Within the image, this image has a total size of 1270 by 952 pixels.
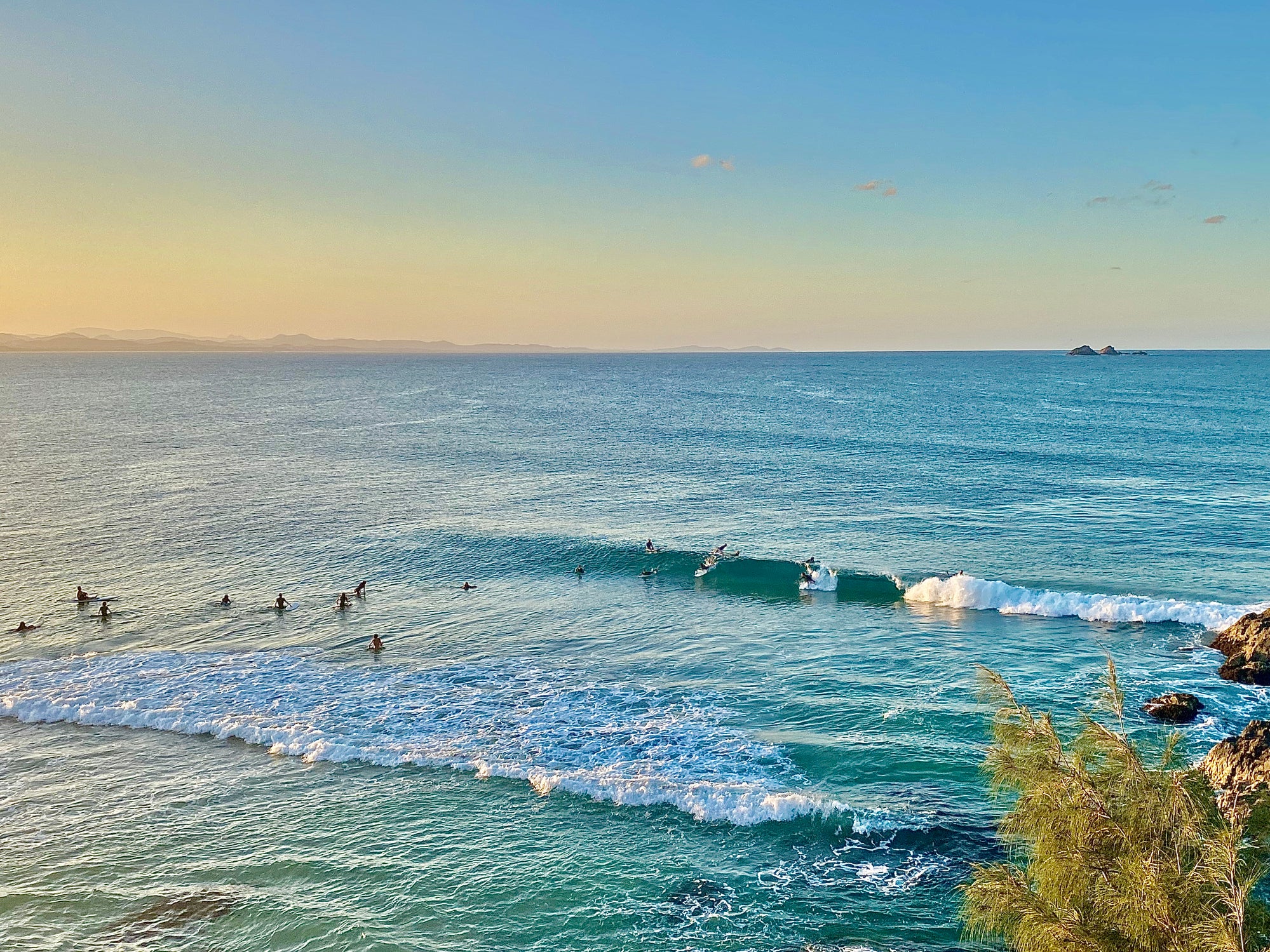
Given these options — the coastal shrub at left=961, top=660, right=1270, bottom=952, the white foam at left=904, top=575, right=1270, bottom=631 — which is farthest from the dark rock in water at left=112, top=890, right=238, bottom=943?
the white foam at left=904, top=575, right=1270, bottom=631

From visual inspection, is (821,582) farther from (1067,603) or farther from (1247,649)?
(1247,649)

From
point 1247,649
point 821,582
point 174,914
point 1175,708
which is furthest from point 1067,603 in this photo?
point 174,914

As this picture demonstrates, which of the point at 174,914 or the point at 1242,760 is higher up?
the point at 1242,760

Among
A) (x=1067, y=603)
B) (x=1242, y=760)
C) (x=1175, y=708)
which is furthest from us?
(x=1067, y=603)

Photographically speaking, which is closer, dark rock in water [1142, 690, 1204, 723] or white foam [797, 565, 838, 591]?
dark rock in water [1142, 690, 1204, 723]

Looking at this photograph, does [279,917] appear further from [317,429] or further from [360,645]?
[317,429]

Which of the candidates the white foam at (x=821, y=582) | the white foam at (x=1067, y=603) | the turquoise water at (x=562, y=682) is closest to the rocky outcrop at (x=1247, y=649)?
the turquoise water at (x=562, y=682)

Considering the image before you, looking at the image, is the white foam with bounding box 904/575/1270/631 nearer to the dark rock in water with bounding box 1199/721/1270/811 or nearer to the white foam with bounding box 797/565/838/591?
the white foam with bounding box 797/565/838/591
